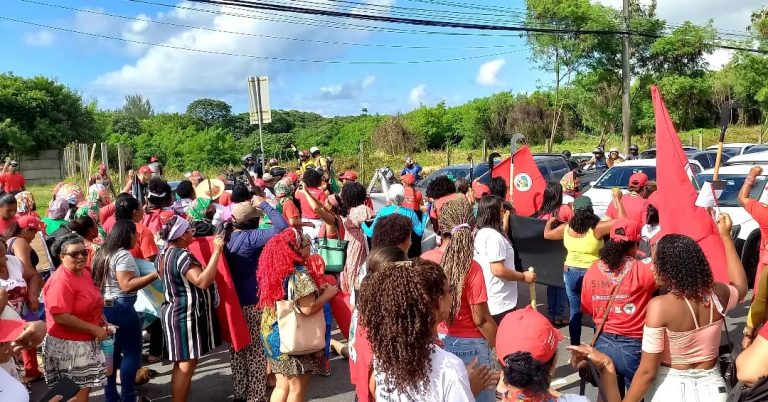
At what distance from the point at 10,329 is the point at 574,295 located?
15.1 ft

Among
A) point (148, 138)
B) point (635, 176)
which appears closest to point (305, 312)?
point (635, 176)

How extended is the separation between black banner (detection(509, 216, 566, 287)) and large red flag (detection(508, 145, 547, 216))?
1.05m

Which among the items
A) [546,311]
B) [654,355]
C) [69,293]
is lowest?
[546,311]

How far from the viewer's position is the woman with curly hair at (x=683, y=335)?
3.18 metres

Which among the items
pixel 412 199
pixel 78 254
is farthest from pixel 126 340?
pixel 412 199

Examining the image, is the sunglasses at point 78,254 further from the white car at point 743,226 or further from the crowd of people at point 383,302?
the white car at point 743,226

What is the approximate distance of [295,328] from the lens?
4129 mm

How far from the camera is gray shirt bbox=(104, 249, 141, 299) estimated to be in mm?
4855

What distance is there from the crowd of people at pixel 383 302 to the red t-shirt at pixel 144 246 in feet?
0.04

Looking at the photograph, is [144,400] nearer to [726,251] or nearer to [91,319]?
[91,319]

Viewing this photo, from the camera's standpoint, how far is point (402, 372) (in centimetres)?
236

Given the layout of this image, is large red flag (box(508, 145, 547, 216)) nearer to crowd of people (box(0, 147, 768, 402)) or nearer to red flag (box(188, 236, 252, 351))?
crowd of people (box(0, 147, 768, 402))

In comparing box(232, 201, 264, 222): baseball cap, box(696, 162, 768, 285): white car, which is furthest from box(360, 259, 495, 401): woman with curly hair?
box(696, 162, 768, 285): white car

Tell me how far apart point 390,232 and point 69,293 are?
2190 millimetres
